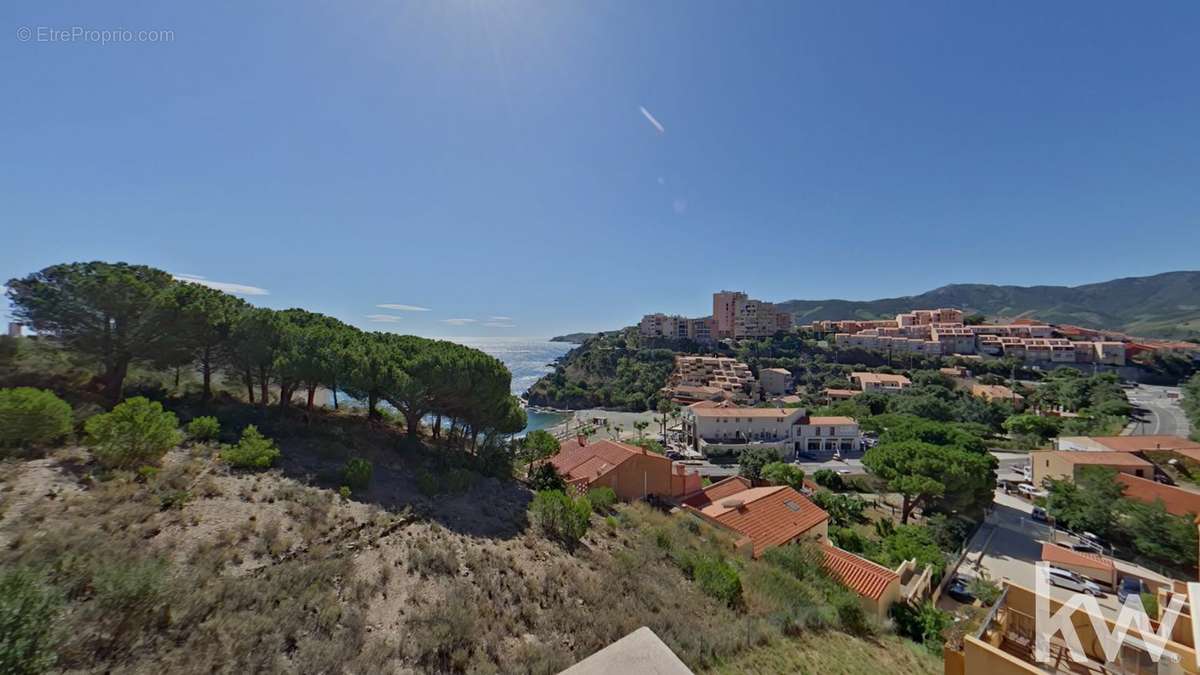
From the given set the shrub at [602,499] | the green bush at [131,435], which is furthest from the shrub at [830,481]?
the green bush at [131,435]

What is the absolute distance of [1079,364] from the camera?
66.3 meters

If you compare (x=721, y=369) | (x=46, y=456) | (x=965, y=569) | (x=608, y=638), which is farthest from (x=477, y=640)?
(x=721, y=369)

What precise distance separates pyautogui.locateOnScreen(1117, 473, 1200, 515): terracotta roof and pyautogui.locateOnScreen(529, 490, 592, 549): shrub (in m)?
28.5

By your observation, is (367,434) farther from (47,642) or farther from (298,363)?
(47,642)

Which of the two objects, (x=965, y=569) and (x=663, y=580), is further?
(x=965, y=569)

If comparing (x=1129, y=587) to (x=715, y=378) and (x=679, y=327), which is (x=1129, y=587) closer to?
(x=715, y=378)

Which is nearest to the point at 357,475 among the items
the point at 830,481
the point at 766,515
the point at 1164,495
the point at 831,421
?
the point at 766,515

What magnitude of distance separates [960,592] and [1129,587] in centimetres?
823

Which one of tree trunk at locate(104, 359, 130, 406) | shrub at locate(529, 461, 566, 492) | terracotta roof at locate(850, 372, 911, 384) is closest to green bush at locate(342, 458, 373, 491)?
shrub at locate(529, 461, 566, 492)

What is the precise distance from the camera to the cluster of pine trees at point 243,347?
1296 cm

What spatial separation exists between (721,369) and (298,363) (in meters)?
61.5

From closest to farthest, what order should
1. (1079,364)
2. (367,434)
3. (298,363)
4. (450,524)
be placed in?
(450,524) → (298,363) → (367,434) → (1079,364)

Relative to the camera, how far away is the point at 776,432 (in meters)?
38.8

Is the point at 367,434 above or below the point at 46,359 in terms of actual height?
below
